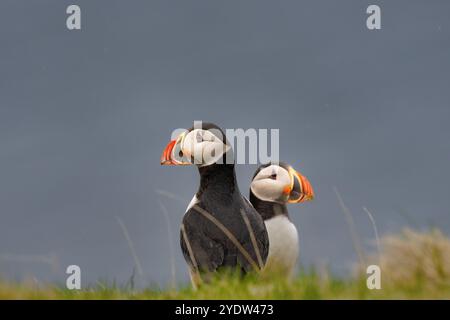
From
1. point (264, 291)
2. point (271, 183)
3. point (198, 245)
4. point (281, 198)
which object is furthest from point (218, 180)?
point (264, 291)

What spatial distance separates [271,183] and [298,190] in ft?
1.19

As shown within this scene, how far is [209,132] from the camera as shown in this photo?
7000mm


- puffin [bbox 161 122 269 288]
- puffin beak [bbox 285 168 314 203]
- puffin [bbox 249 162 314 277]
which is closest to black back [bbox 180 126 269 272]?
puffin [bbox 161 122 269 288]

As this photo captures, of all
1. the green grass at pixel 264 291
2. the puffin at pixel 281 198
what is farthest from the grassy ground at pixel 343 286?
the puffin at pixel 281 198

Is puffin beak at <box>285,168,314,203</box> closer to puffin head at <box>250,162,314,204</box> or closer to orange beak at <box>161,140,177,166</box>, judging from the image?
puffin head at <box>250,162,314,204</box>

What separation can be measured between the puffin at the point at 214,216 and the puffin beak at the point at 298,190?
140 centimetres

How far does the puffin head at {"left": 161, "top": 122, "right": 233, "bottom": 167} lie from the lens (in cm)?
692

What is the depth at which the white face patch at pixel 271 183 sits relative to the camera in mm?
8328

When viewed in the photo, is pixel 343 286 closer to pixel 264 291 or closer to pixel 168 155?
pixel 264 291

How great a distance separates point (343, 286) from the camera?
5328mm
